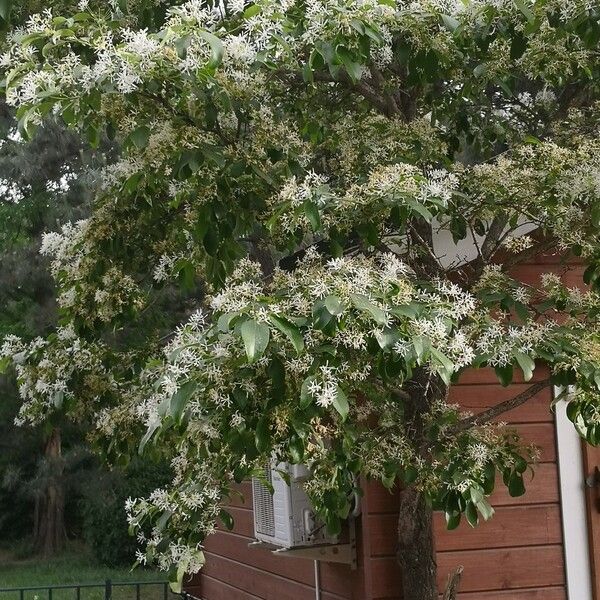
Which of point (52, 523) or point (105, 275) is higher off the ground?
point (105, 275)

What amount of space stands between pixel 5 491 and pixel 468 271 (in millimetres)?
15196

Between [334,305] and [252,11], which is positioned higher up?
[252,11]

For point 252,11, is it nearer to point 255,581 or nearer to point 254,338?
point 254,338

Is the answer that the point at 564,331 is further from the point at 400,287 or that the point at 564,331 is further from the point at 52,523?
the point at 52,523

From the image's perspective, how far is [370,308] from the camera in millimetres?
2205

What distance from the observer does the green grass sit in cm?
1284

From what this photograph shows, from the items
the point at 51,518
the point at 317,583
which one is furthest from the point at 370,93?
the point at 51,518

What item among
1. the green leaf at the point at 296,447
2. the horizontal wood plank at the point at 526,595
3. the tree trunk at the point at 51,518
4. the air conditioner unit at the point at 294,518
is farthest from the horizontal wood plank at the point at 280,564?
the tree trunk at the point at 51,518

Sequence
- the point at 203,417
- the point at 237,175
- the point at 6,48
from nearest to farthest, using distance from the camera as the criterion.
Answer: the point at 203,417
the point at 237,175
the point at 6,48

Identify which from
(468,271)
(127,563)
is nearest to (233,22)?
(468,271)

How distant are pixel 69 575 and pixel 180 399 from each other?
1305 centimetres

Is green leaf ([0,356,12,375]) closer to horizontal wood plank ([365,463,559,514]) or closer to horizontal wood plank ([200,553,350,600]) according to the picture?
horizontal wood plank ([365,463,559,514])

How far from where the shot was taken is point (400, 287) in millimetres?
2391

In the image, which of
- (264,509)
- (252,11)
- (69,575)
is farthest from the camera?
(69,575)
